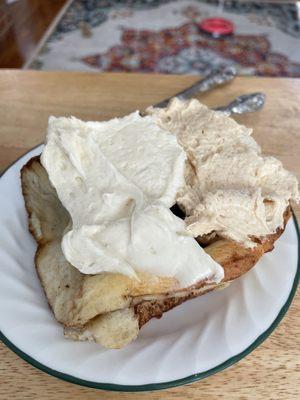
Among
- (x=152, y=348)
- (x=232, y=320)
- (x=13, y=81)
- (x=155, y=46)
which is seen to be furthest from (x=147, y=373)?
(x=155, y=46)

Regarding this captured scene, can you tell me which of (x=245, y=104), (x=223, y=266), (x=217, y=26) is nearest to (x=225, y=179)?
(x=223, y=266)

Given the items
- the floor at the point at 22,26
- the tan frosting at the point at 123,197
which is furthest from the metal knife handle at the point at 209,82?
the floor at the point at 22,26

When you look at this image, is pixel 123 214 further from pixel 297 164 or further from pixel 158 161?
pixel 297 164

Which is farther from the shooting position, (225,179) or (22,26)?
(22,26)

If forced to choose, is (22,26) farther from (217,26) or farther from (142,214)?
(142,214)

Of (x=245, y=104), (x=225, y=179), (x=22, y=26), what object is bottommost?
(x=22, y=26)

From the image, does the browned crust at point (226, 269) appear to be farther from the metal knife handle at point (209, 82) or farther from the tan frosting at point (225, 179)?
the metal knife handle at point (209, 82)

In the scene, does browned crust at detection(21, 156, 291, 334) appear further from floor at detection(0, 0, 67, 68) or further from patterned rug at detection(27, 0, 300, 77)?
floor at detection(0, 0, 67, 68)
